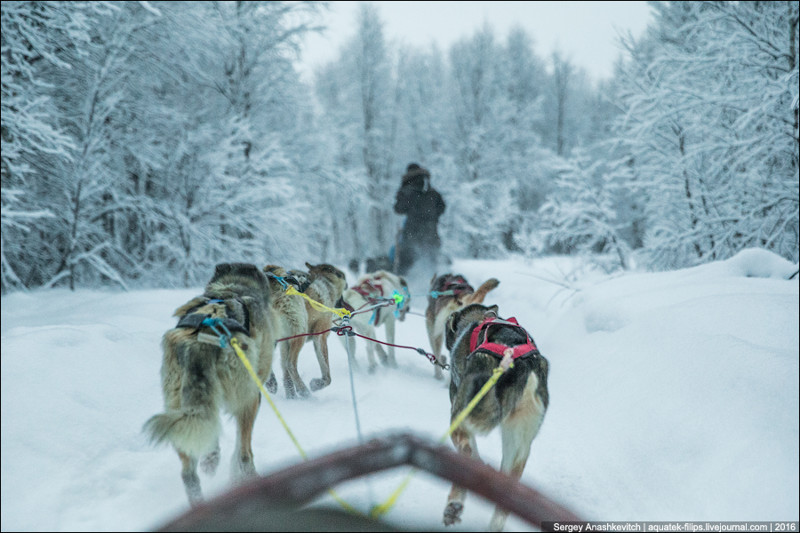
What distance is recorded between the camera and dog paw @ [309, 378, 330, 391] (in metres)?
3.24

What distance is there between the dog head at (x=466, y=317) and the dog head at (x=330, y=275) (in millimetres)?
1640

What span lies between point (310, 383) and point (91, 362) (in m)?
1.50

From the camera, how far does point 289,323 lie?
3035 mm

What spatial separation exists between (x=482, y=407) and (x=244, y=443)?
1157 millimetres

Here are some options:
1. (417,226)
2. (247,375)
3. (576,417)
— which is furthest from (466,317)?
(417,226)

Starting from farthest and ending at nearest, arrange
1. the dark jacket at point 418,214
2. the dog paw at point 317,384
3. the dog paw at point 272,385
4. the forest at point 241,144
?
the dark jacket at point 418,214, the forest at point 241,144, the dog paw at point 317,384, the dog paw at point 272,385

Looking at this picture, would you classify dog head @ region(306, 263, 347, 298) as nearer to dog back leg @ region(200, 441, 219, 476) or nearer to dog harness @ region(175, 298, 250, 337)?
dog harness @ region(175, 298, 250, 337)

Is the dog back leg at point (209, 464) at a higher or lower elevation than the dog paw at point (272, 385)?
higher

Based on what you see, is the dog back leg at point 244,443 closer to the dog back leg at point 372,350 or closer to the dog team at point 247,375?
the dog team at point 247,375

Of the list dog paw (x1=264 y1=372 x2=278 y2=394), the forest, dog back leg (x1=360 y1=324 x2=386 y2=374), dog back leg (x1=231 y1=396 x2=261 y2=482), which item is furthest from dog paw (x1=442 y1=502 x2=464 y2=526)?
the forest

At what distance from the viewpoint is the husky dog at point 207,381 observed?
1.44 meters

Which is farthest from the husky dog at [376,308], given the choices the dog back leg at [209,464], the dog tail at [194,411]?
the dog tail at [194,411]

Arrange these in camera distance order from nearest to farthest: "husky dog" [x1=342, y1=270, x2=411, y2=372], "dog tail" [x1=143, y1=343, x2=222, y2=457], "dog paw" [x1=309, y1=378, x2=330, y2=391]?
"dog tail" [x1=143, y1=343, x2=222, y2=457] < "dog paw" [x1=309, y1=378, x2=330, y2=391] < "husky dog" [x1=342, y1=270, x2=411, y2=372]

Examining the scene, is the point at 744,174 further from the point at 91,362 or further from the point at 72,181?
the point at 72,181
